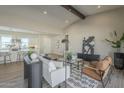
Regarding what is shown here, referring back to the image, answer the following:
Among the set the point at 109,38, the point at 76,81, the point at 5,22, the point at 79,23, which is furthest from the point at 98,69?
the point at 79,23

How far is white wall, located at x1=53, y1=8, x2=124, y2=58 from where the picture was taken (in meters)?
6.37

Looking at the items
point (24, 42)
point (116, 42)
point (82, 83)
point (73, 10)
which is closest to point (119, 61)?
point (116, 42)

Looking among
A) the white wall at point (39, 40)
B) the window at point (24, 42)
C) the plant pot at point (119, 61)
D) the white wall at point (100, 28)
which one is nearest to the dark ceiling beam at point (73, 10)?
the white wall at point (100, 28)

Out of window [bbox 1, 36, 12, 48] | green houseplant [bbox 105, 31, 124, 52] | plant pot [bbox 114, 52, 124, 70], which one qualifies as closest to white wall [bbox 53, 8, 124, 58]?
green houseplant [bbox 105, 31, 124, 52]

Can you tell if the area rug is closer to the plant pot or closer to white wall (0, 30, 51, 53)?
the plant pot

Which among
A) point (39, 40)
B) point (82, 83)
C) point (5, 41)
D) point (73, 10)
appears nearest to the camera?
point (82, 83)

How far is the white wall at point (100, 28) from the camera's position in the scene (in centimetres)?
637

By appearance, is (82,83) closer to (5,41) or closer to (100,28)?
(100,28)

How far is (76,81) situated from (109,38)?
4090 mm

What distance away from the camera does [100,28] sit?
7.15 metres

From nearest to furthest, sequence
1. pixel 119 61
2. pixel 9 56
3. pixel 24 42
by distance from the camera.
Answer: pixel 119 61
pixel 9 56
pixel 24 42

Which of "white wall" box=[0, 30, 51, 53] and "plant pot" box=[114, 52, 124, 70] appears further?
"white wall" box=[0, 30, 51, 53]

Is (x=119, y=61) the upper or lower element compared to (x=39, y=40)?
lower

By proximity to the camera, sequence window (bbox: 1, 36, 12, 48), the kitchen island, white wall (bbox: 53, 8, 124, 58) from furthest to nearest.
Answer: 1. window (bbox: 1, 36, 12, 48)
2. the kitchen island
3. white wall (bbox: 53, 8, 124, 58)
